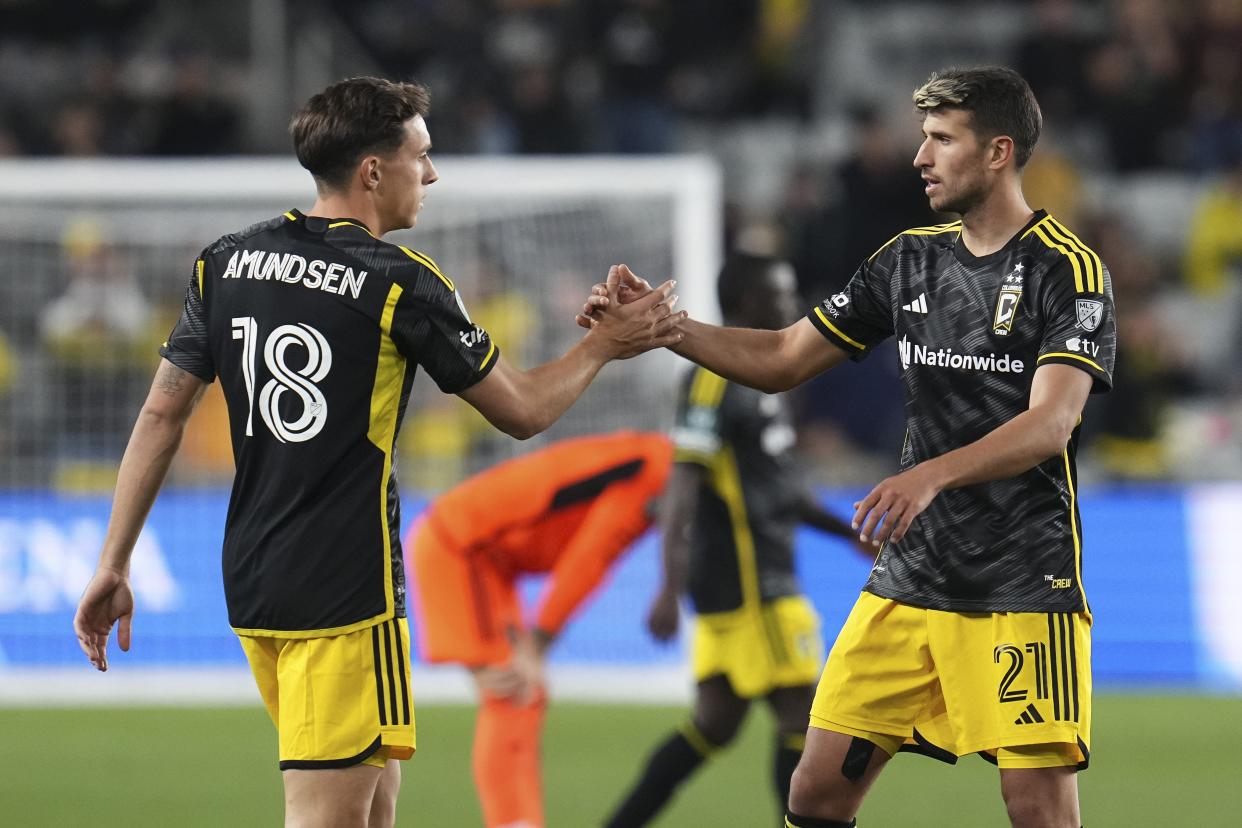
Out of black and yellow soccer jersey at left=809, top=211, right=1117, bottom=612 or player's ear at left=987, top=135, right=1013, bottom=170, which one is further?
player's ear at left=987, top=135, right=1013, bottom=170

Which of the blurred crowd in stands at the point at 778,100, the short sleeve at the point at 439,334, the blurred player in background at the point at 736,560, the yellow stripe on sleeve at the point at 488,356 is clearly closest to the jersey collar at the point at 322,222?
the short sleeve at the point at 439,334

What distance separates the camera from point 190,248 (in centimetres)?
1102

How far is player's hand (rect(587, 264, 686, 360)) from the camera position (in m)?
4.40

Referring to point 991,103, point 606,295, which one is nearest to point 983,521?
point 991,103

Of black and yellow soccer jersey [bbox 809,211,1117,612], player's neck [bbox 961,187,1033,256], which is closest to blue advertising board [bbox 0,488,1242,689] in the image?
black and yellow soccer jersey [bbox 809,211,1117,612]

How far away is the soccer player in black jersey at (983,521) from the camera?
404cm

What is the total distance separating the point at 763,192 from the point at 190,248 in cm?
585

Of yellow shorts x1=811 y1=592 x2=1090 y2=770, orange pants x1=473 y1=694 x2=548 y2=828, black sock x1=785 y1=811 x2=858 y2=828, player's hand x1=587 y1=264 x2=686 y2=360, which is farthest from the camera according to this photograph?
orange pants x1=473 y1=694 x2=548 y2=828

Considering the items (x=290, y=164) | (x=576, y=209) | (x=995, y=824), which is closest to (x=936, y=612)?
(x=995, y=824)

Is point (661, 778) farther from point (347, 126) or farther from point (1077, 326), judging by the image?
point (347, 126)

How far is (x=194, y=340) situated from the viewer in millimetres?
4070

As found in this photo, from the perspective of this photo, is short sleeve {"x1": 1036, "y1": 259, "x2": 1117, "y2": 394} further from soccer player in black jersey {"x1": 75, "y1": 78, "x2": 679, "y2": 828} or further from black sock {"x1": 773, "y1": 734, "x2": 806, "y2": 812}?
black sock {"x1": 773, "y1": 734, "x2": 806, "y2": 812}

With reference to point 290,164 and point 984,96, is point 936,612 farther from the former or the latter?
point 290,164

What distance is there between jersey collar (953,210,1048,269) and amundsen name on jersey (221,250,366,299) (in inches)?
55.8
